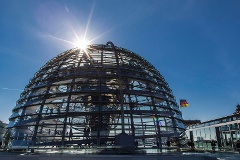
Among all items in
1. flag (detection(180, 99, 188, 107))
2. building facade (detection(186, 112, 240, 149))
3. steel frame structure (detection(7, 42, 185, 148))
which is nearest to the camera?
steel frame structure (detection(7, 42, 185, 148))

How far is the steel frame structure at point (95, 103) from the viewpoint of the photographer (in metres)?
17.4

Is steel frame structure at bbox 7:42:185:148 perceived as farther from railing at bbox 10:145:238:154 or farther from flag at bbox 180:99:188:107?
flag at bbox 180:99:188:107

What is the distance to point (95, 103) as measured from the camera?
20.2m

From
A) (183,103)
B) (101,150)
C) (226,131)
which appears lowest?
(101,150)

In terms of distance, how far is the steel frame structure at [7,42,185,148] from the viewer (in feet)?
57.0

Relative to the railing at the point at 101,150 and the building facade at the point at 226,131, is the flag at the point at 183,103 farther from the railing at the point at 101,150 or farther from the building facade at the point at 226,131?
the railing at the point at 101,150

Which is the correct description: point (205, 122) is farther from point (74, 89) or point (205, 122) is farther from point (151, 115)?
point (74, 89)

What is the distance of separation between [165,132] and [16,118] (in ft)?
45.2

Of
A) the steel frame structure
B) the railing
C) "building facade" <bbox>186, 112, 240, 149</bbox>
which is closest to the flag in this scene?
"building facade" <bbox>186, 112, 240, 149</bbox>

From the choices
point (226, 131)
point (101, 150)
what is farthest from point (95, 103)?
point (226, 131)

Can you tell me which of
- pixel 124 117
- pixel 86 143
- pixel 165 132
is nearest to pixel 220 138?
pixel 165 132

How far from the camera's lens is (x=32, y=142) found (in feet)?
55.8

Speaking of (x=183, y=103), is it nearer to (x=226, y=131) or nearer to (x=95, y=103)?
(x=226, y=131)

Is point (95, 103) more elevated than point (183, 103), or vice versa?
point (183, 103)
